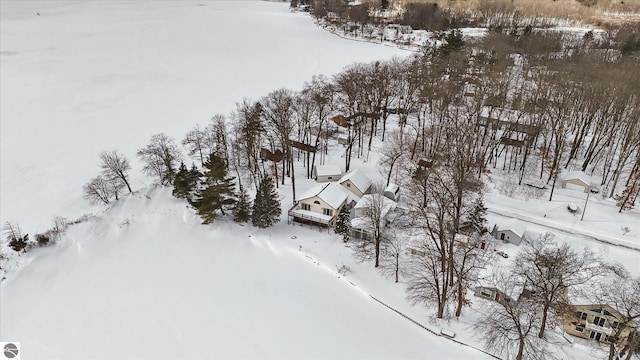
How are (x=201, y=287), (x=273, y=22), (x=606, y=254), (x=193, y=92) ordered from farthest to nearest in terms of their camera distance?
(x=273, y=22) < (x=193, y=92) < (x=606, y=254) < (x=201, y=287)


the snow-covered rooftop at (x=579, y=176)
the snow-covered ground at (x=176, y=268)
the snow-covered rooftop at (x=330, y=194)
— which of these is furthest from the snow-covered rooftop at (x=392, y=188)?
the snow-covered rooftop at (x=579, y=176)

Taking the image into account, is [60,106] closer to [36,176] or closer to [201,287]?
[36,176]

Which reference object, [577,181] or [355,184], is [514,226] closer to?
[577,181]

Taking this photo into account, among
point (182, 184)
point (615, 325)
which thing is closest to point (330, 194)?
point (182, 184)

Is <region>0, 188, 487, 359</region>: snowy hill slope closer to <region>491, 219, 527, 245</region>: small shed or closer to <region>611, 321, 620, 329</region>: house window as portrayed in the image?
<region>611, 321, 620, 329</region>: house window

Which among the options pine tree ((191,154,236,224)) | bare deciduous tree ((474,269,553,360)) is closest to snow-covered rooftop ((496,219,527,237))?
bare deciduous tree ((474,269,553,360))

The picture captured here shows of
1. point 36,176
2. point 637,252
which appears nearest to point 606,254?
point 637,252
